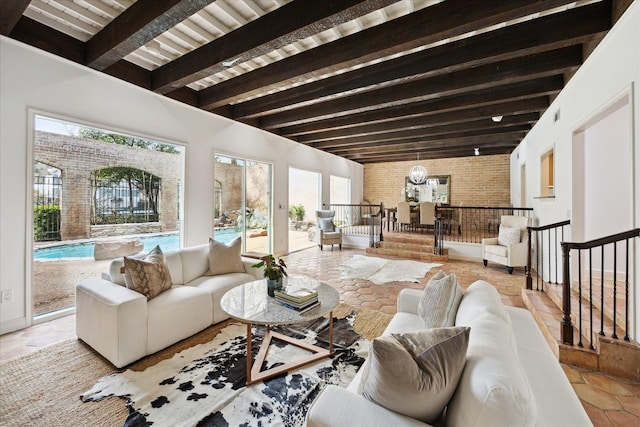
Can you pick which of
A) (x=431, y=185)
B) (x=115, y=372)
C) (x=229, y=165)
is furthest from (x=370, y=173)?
(x=115, y=372)

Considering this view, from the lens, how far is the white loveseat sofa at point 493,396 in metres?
0.80

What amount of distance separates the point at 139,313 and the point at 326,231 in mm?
5241

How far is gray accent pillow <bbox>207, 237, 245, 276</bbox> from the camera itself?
322cm

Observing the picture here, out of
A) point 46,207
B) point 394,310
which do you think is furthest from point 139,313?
point 394,310

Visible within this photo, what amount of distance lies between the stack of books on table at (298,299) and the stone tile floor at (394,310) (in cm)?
150

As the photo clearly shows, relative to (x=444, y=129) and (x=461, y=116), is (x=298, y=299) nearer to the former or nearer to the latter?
(x=461, y=116)

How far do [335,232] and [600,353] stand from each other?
5.47m

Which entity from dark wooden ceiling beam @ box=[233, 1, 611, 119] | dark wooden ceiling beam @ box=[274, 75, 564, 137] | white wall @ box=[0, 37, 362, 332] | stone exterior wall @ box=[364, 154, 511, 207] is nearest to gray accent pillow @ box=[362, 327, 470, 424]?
dark wooden ceiling beam @ box=[233, 1, 611, 119]

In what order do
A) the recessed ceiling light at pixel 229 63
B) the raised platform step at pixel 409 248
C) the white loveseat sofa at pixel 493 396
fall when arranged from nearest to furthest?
the white loveseat sofa at pixel 493 396, the recessed ceiling light at pixel 229 63, the raised platform step at pixel 409 248

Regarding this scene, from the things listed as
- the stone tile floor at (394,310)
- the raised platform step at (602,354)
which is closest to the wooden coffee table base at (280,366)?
the stone tile floor at (394,310)

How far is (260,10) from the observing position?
2406 mm

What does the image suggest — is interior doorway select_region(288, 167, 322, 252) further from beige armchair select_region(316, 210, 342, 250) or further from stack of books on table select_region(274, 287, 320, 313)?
stack of books on table select_region(274, 287, 320, 313)

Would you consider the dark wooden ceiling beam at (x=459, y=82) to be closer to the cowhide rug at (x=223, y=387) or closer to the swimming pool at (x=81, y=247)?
the swimming pool at (x=81, y=247)

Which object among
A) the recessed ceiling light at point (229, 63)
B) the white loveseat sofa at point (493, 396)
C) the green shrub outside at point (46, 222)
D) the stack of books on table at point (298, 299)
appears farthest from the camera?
the green shrub outside at point (46, 222)
